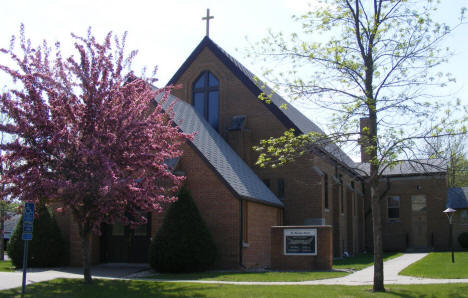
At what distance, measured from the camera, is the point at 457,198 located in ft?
123

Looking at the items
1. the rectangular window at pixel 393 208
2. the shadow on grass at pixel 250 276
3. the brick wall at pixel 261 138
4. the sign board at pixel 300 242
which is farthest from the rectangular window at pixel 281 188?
the rectangular window at pixel 393 208

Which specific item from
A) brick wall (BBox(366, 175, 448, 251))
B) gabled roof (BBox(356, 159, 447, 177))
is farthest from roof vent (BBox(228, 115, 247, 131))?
brick wall (BBox(366, 175, 448, 251))

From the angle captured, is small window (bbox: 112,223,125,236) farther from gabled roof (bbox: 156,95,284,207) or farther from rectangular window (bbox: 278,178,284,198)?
rectangular window (bbox: 278,178,284,198)

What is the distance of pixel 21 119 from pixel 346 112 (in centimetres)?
887

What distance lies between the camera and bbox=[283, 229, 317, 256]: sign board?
19.2 meters

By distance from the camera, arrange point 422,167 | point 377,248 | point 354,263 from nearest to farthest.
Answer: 1. point 377,248
2. point 422,167
3. point 354,263

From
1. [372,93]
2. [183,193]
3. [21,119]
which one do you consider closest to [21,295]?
[21,119]

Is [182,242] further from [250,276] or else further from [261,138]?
[261,138]

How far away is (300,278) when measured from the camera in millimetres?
16031

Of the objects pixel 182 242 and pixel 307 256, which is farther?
pixel 307 256

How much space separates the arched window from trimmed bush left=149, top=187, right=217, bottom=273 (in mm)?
10680

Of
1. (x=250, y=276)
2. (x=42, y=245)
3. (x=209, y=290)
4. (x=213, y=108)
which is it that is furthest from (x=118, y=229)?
(x=213, y=108)

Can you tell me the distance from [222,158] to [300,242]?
17.8 feet

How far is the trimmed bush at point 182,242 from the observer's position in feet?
58.1
